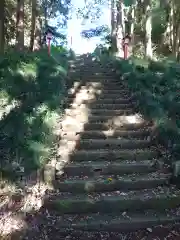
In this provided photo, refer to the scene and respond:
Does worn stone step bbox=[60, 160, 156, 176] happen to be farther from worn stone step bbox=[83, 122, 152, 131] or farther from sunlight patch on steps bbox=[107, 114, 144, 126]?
sunlight patch on steps bbox=[107, 114, 144, 126]

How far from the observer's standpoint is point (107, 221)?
469cm

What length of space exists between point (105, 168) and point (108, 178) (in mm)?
269

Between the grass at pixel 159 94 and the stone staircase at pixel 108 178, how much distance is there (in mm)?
260

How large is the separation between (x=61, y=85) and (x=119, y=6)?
11641 mm

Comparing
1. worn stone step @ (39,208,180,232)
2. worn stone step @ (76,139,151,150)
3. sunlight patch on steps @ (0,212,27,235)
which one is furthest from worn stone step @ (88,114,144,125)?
sunlight patch on steps @ (0,212,27,235)

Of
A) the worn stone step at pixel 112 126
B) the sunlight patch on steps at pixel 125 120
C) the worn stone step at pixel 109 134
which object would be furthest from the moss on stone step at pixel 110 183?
the sunlight patch on steps at pixel 125 120

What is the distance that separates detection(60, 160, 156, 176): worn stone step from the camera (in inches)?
225

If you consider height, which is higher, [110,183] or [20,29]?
[20,29]

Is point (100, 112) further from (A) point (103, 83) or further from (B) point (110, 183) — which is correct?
(B) point (110, 183)

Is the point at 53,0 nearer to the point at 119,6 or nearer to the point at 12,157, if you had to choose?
the point at 119,6

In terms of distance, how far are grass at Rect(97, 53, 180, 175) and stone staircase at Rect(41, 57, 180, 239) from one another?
0.26m

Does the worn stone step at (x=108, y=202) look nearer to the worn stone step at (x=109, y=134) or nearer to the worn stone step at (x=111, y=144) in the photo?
the worn stone step at (x=111, y=144)

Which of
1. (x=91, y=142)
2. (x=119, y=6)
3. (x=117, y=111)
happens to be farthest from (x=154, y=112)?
(x=119, y=6)

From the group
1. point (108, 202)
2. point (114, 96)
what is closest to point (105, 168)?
point (108, 202)
